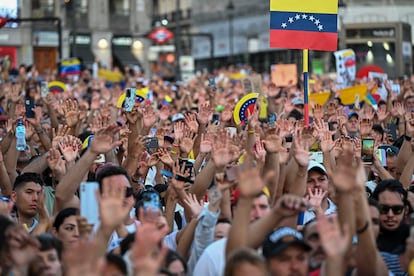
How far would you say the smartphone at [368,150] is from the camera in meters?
10.5

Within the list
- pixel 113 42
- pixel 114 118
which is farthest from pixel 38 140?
pixel 113 42

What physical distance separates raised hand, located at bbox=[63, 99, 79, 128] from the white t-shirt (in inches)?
184

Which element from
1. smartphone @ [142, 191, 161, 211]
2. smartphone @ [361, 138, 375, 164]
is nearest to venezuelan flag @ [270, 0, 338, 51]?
smartphone @ [361, 138, 375, 164]

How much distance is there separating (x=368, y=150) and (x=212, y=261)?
4022 millimetres

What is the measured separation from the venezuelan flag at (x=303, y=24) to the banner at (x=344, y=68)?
9.29 meters

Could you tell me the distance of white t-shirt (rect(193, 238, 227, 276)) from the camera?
688 cm

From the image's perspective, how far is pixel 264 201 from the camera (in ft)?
23.5

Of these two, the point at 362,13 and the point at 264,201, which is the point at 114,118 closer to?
the point at 264,201

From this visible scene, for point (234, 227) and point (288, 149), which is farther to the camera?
point (288, 149)

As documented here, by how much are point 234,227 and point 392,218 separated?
6.35ft

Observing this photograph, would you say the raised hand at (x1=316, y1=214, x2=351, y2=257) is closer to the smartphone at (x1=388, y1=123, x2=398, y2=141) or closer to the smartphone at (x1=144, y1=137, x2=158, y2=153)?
the smartphone at (x1=144, y1=137, x2=158, y2=153)

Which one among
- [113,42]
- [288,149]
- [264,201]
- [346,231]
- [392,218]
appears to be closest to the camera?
[346,231]

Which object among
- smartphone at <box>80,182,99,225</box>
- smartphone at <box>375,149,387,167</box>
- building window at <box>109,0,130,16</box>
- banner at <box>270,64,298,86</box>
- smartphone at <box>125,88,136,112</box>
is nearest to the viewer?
smartphone at <box>80,182,99,225</box>

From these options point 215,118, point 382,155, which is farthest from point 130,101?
point 215,118
